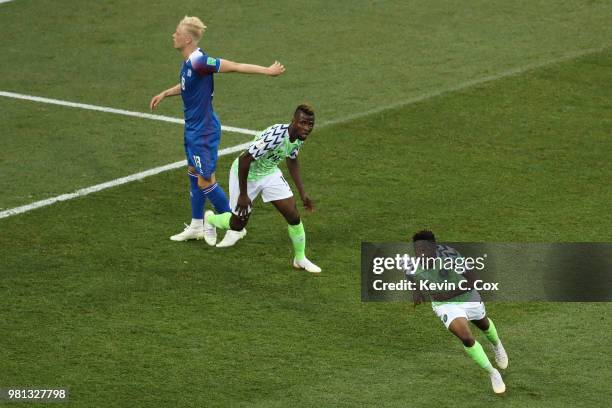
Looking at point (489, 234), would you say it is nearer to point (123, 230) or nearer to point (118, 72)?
point (123, 230)

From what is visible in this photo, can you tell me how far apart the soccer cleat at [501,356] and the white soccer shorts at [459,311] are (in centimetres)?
42

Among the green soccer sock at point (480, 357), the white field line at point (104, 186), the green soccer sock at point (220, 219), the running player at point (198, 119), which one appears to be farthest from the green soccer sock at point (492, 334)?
the white field line at point (104, 186)

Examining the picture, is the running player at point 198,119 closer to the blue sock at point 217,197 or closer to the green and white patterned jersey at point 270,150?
the blue sock at point 217,197

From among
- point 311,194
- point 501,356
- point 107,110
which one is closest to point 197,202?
point 311,194

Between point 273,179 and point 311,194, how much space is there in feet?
8.29

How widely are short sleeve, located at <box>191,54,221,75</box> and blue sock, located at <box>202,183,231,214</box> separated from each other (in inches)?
55.5

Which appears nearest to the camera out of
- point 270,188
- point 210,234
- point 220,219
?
point 270,188

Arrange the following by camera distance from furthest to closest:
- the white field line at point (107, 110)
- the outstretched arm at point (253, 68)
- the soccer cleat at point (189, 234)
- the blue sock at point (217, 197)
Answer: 1. the white field line at point (107, 110)
2. the soccer cleat at point (189, 234)
3. the blue sock at point (217, 197)
4. the outstretched arm at point (253, 68)

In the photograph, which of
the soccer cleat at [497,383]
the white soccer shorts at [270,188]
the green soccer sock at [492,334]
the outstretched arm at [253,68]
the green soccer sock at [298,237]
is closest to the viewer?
the soccer cleat at [497,383]

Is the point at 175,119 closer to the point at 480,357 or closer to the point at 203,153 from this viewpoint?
the point at 203,153

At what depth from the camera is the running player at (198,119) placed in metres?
14.2

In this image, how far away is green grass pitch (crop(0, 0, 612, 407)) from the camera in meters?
11.8

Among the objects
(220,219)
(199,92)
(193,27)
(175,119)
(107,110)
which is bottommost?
(220,219)

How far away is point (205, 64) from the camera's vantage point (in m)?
14.2
